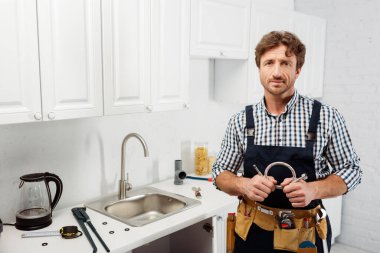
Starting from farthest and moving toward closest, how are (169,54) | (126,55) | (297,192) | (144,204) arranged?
(144,204)
(169,54)
(126,55)
(297,192)

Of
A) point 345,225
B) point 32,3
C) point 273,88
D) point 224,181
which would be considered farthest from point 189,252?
point 345,225

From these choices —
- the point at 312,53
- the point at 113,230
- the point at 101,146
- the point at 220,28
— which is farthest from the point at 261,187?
the point at 312,53

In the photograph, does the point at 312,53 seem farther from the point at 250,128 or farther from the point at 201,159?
the point at 250,128

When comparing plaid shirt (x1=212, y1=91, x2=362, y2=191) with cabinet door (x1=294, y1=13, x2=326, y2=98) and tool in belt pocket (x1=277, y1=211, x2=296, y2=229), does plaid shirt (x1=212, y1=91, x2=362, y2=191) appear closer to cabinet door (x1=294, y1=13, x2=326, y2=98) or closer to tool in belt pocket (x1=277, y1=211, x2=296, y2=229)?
tool in belt pocket (x1=277, y1=211, x2=296, y2=229)

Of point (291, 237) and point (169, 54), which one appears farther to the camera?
point (169, 54)

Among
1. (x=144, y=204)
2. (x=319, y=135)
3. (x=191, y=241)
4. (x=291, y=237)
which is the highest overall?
(x=319, y=135)

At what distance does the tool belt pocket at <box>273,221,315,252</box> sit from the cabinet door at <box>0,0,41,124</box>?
3.79 ft

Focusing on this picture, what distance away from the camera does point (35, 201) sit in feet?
6.39

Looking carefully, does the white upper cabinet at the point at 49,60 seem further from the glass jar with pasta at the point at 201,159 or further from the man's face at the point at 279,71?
the glass jar with pasta at the point at 201,159

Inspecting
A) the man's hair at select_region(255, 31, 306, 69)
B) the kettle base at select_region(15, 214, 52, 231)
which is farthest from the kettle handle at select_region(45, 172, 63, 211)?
the man's hair at select_region(255, 31, 306, 69)

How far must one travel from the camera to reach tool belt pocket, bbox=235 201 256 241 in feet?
5.41

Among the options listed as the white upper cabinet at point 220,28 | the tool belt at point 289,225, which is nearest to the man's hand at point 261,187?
the tool belt at point 289,225

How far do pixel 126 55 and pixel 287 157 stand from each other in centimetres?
95

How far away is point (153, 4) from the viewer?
2.01 meters
